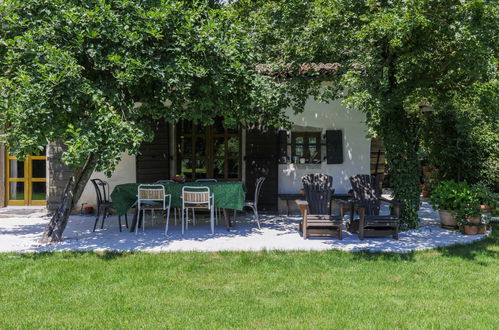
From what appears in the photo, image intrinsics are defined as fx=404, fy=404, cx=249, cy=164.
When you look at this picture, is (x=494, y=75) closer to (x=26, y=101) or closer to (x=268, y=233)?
(x=268, y=233)

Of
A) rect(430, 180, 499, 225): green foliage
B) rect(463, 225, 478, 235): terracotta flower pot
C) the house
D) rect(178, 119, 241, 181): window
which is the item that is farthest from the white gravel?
rect(178, 119, 241, 181): window

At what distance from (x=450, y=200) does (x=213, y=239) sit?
4.17 metres

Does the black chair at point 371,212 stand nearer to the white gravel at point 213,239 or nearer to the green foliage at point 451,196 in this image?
the white gravel at point 213,239

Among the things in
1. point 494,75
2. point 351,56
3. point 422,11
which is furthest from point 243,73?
point 494,75

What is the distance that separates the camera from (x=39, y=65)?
487 cm

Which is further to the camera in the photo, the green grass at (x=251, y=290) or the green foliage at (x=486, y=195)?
the green foliage at (x=486, y=195)

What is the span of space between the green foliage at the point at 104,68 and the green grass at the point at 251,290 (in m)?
1.44

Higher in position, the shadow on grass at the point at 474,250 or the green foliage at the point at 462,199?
the green foliage at the point at 462,199

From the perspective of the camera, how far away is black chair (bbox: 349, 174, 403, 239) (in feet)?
20.7

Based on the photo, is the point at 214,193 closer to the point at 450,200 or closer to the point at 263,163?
the point at 263,163

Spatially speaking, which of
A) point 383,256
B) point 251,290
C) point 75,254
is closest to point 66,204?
point 75,254

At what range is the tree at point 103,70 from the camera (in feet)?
16.6

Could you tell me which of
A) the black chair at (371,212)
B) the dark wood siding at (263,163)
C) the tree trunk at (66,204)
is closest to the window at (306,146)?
the dark wood siding at (263,163)

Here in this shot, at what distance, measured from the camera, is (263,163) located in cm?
885
